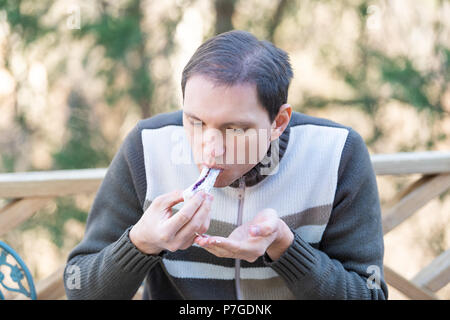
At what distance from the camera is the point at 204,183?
3.26 feet

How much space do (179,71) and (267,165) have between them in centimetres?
231

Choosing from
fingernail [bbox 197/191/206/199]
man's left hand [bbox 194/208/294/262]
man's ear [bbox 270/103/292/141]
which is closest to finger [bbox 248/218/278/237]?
man's left hand [bbox 194/208/294/262]

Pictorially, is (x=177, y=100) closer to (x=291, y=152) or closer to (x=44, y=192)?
(x=44, y=192)

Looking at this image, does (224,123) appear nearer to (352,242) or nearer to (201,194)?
(201,194)

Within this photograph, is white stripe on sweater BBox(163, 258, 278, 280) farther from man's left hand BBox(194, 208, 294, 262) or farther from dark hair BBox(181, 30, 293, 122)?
dark hair BBox(181, 30, 293, 122)

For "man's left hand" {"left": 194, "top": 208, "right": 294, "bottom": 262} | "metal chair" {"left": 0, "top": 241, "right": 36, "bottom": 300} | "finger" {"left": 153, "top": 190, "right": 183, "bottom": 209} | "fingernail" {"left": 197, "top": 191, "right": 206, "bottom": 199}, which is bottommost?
"metal chair" {"left": 0, "top": 241, "right": 36, "bottom": 300}

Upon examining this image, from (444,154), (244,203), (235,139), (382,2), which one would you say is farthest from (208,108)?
(382,2)

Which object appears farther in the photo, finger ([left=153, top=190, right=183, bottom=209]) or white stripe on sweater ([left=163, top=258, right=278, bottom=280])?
white stripe on sweater ([left=163, top=258, right=278, bottom=280])

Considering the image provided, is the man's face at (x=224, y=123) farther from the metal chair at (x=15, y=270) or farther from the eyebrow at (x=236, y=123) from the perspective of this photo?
the metal chair at (x=15, y=270)

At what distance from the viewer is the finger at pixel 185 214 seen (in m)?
0.91

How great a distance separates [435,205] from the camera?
3.36 metres

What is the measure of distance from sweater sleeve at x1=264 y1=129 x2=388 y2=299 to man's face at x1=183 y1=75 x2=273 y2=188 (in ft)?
0.92

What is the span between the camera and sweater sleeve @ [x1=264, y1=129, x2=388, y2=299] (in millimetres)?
1148

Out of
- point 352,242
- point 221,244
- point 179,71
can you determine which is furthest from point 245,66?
point 179,71
